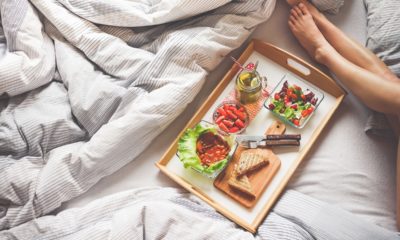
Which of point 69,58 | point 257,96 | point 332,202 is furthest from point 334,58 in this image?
point 69,58

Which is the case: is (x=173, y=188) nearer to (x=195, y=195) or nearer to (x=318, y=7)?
(x=195, y=195)

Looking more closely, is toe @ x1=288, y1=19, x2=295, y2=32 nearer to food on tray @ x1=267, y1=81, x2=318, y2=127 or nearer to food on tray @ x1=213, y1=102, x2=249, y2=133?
food on tray @ x1=267, y1=81, x2=318, y2=127

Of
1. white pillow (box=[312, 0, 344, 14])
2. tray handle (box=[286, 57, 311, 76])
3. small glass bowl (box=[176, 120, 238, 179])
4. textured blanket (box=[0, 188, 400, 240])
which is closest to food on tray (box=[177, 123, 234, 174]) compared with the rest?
small glass bowl (box=[176, 120, 238, 179])

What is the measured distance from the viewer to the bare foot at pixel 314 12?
3.76 feet

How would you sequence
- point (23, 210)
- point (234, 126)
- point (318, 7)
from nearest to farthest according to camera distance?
point (23, 210) < point (234, 126) < point (318, 7)

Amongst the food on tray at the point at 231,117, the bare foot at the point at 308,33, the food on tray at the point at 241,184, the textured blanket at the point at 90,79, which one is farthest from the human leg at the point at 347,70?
the food on tray at the point at 241,184

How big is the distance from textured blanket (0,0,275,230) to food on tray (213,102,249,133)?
0.29ft

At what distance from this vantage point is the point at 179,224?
2.98 ft

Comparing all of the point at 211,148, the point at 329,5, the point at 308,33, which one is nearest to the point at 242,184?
the point at 211,148

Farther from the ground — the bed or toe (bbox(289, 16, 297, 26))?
toe (bbox(289, 16, 297, 26))

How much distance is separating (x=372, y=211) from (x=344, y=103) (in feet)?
0.96

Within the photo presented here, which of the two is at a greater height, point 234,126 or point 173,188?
point 234,126

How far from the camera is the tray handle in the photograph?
3.59ft

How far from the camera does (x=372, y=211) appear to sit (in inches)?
37.6
